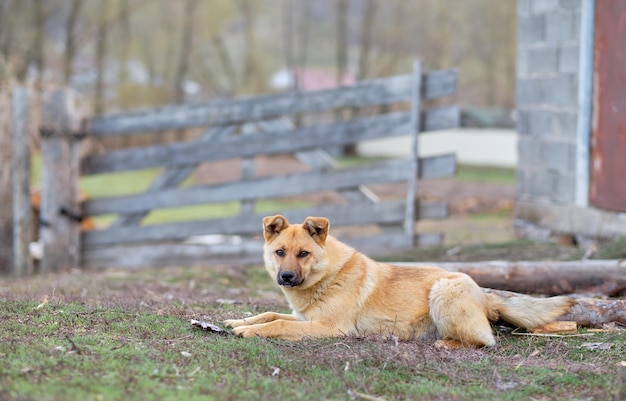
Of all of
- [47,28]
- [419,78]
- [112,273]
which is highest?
[47,28]

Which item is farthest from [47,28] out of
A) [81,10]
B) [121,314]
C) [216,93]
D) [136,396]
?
[136,396]

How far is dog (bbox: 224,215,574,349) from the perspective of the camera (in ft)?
18.7

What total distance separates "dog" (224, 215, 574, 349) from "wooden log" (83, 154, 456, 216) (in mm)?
4392

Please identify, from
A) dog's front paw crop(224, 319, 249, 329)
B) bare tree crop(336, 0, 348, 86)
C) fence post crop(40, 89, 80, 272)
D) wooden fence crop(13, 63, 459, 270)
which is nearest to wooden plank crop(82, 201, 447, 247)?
wooden fence crop(13, 63, 459, 270)

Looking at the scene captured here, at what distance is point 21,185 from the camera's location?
10789 mm

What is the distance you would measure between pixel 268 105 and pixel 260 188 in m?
1.15

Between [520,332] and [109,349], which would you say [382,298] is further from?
[109,349]

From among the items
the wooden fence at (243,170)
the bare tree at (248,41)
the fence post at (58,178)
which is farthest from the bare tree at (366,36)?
the fence post at (58,178)

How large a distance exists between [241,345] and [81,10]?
22121 millimetres

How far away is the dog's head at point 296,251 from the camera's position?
582 centimetres

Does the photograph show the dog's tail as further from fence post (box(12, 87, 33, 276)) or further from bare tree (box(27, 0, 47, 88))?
bare tree (box(27, 0, 47, 88))

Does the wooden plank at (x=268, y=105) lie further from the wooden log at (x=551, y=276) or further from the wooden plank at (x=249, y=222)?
the wooden log at (x=551, y=276)

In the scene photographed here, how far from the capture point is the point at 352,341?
5523mm

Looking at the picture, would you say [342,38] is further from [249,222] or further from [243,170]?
[249,222]
